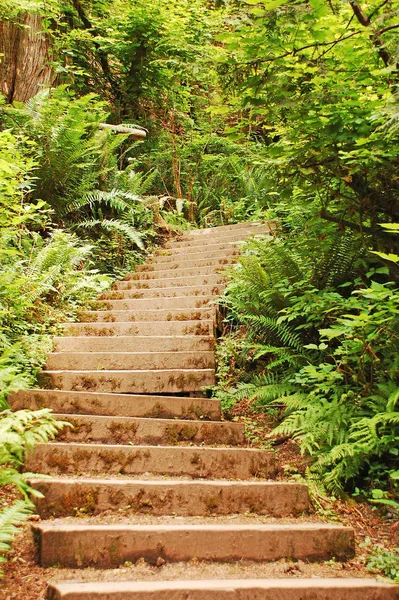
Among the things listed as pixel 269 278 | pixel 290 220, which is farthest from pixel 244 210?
pixel 269 278

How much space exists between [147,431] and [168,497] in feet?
2.16

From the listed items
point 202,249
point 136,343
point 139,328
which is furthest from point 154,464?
point 202,249

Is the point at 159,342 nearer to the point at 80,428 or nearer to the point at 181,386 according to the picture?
the point at 181,386

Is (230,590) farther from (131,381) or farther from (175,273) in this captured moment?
(175,273)

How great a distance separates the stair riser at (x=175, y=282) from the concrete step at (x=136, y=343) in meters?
1.30

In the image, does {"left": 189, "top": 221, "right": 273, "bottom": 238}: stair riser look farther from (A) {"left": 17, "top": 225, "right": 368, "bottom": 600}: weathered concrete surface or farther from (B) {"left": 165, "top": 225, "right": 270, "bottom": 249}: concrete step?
(A) {"left": 17, "top": 225, "right": 368, "bottom": 600}: weathered concrete surface

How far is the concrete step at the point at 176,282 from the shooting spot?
5.40 m

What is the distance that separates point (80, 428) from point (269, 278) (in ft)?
7.33

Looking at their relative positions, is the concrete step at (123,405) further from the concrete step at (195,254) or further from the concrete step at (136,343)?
the concrete step at (195,254)

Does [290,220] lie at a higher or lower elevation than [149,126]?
lower

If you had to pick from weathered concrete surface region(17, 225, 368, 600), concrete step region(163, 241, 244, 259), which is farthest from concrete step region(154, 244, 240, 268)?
weathered concrete surface region(17, 225, 368, 600)

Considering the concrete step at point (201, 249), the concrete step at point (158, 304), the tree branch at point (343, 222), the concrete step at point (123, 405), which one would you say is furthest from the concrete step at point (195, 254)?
the concrete step at point (123, 405)

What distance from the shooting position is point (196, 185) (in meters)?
9.86

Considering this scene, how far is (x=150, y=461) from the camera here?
2.76 metres
